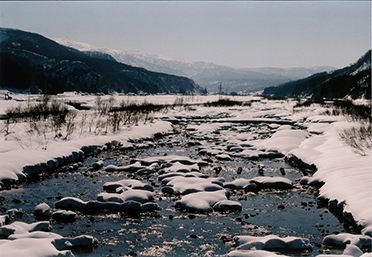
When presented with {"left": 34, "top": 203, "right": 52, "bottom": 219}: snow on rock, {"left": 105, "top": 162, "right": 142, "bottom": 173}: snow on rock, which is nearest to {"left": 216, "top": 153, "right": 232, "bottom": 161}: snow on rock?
{"left": 105, "top": 162, "right": 142, "bottom": 173}: snow on rock

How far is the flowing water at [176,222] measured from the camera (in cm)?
742

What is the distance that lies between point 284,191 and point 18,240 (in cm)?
898

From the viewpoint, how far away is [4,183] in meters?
12.1

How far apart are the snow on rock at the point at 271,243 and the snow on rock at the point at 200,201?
243 centimetres

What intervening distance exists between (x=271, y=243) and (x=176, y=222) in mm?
2754

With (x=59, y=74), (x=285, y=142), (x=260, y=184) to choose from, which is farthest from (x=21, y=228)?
(x=59, y=74)

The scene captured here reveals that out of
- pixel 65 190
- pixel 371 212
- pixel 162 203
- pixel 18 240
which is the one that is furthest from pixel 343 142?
pixel 18 240

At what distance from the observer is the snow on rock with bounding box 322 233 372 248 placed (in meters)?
7.32

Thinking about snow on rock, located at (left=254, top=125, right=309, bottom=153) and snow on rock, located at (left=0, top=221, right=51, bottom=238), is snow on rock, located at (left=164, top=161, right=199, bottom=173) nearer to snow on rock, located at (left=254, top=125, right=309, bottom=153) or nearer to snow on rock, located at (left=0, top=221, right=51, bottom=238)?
snow on rock, located at (left=0, top=221, right=51, bottom=238)

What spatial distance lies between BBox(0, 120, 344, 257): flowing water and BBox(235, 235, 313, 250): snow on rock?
0.74 ft

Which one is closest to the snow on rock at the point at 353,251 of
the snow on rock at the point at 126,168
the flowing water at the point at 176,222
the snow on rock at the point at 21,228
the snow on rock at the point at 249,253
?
the flowing water at the point at 176,222

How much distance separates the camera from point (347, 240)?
743 centimetres

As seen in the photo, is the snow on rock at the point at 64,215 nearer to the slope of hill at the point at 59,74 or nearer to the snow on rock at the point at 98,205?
the snow on rock at the point at 98,205

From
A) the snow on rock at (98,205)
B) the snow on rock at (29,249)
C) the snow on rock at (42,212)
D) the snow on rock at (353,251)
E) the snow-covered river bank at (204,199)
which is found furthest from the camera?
the snow on rock at (98,205)
